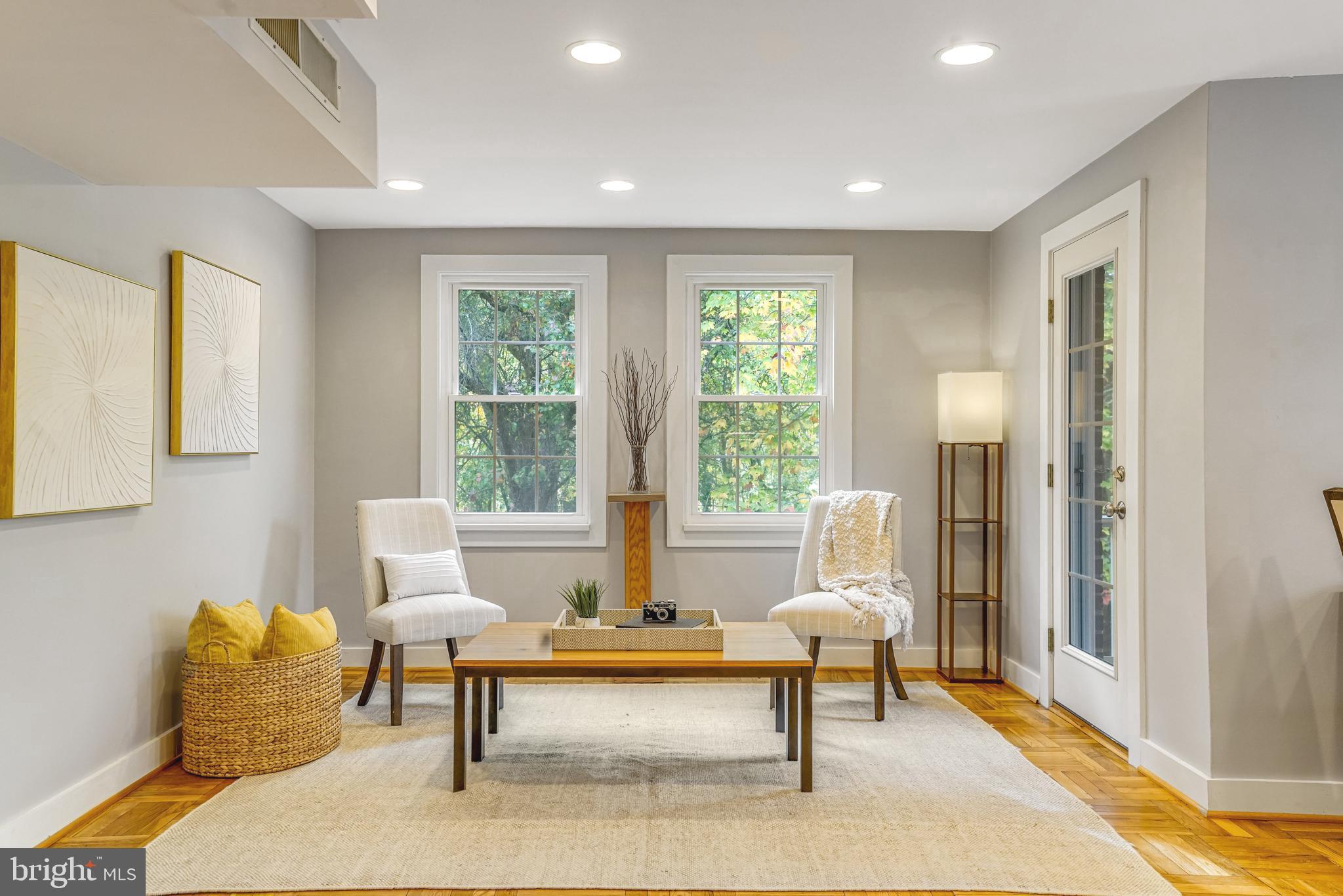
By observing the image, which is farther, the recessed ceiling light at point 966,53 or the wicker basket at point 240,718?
the wicker basket at point 240,718

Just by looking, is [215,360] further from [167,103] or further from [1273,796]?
[1273,796]

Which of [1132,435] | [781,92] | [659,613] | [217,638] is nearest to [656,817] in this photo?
[659,613]

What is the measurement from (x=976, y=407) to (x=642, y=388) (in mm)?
1745

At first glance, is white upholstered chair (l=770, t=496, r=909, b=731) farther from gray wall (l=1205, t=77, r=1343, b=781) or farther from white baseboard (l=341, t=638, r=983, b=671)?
gray wall (l=1205, t=77, r=1343, b=781)

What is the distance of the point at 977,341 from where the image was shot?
487 centimetres

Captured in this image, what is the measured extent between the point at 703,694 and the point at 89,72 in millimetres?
3381

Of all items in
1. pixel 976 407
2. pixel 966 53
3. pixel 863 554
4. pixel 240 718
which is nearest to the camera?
pixel 966 53

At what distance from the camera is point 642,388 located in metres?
4.86

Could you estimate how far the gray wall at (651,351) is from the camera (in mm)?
4840

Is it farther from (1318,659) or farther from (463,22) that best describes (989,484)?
(463,22)

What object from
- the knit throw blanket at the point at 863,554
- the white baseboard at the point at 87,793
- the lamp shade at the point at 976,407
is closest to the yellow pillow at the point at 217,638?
the white baseboard at the point at 87,793

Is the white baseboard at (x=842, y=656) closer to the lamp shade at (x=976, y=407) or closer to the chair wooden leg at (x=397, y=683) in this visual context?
the chair wooden leg at (x=397, y=683)

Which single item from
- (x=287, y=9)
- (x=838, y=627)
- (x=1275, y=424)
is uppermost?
(x=287, y=9)

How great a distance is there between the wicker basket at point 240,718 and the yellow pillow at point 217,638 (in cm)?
3
